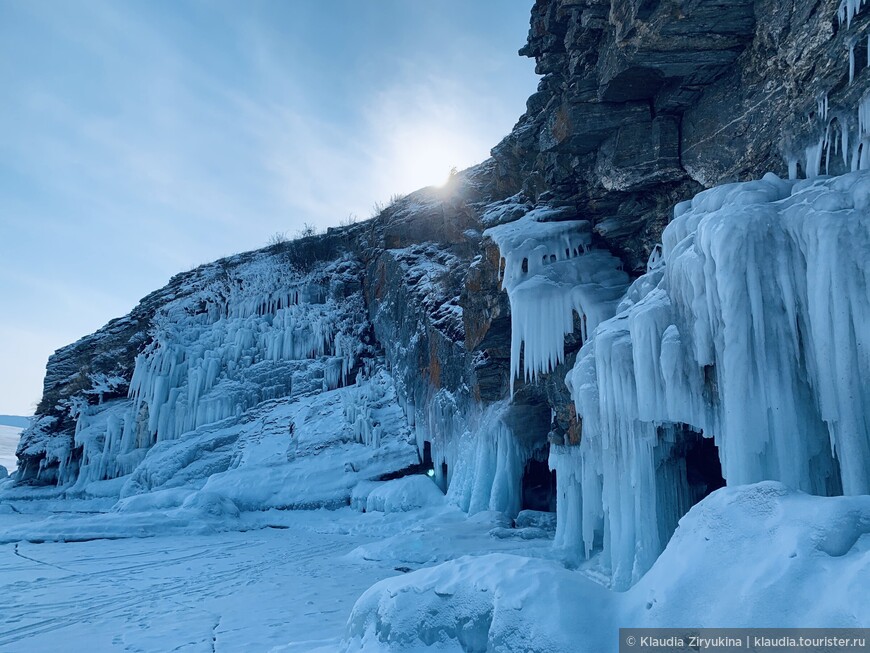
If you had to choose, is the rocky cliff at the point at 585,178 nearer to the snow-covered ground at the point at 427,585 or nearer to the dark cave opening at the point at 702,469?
the dark cave opening at the point at 702,469

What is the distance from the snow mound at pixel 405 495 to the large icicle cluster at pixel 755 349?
11.8m

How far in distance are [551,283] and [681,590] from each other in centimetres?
Result: 1090

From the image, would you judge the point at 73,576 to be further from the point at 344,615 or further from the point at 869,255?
the point at 869,255

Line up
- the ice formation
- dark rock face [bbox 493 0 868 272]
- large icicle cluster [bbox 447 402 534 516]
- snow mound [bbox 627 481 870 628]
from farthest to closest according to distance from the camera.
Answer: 1. large icicle cluster [bbox 447 402 534 516]
2. dark rock face [bbox 493 0 868 272]
3. the ice formation
4. snow mound [bbox 627 481 870 628]

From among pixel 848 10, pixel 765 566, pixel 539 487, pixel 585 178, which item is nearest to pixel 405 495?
pixel 539 487

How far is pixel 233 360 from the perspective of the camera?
3250cm

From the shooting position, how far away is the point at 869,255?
18.9 feet

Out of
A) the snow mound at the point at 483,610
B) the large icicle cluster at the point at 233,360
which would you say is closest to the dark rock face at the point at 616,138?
Result: the snow mound at the point at 483,610

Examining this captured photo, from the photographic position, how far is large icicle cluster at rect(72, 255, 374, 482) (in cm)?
3100

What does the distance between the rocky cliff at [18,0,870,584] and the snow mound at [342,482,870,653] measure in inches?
161

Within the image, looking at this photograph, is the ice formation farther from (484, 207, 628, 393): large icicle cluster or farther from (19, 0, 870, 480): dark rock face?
(484, 207, 628, 393): large icicle cluster

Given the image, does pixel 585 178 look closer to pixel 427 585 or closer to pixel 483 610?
pixel 427 585

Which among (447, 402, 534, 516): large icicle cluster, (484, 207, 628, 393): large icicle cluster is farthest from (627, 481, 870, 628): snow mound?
(447, 402, 534, 516): large icicle cluster

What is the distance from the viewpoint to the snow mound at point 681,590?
9.96 ft
